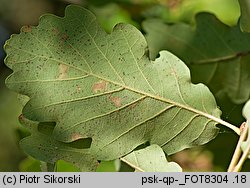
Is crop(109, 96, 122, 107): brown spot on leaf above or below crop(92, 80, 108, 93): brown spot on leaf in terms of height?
below

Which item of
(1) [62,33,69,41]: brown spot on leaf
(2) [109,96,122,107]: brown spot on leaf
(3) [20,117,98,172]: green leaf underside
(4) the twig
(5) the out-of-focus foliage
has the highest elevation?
(5) the out-of-focus foliage

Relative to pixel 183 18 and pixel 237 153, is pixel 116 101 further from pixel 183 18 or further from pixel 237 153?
pixel 183 18

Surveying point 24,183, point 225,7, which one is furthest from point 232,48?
point 24,183

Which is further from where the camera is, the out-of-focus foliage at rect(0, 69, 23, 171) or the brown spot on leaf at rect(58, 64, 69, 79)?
the out-of-focus foliage at rect(0, 69, 23, 171)

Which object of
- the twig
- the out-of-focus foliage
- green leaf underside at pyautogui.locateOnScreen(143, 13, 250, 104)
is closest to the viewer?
the twig

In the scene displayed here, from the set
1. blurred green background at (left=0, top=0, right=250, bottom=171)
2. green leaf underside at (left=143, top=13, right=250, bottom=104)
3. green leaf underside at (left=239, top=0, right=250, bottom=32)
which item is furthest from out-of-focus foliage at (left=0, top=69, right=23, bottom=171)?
green leaf underside at (left=239, top=0, right=250, bottom=32)

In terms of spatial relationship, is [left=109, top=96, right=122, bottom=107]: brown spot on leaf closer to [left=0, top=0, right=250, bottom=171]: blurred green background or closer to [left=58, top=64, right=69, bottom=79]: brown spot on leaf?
[left=58, top=64, right=69, bottom=79]: brown spot on leaf

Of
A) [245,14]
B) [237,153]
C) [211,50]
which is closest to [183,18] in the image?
[211,50]
